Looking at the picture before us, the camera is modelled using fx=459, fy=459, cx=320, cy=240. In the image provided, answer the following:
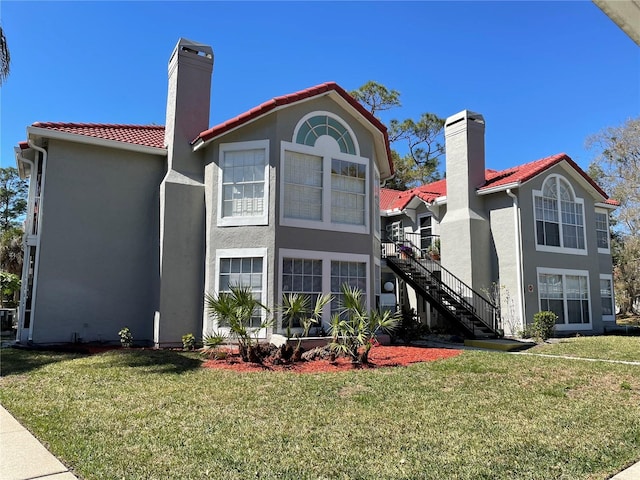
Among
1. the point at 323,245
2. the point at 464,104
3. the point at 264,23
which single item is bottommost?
the point at 323,245

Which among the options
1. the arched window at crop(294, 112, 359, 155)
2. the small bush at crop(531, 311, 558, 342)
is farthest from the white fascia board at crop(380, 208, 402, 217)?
the arched window at crop(294, 112, 359, 155)

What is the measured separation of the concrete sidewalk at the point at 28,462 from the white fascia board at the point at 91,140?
32.8 ft

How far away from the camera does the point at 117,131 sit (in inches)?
601

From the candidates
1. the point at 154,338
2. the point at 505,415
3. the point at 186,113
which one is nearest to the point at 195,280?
the point at 154,338

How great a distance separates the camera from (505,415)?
6.40 m

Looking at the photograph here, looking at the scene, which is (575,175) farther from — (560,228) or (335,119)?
(335,119)

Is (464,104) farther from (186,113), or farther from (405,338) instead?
(186,113)

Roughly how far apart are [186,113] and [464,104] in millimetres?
13290

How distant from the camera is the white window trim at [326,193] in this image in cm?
1338

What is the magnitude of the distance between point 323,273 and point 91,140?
796 centimetres

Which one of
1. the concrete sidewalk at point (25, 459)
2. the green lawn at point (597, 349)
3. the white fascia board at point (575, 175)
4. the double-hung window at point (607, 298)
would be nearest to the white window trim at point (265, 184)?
the concrete sidewalk at point (25, 459)

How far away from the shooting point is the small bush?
54.5 ft

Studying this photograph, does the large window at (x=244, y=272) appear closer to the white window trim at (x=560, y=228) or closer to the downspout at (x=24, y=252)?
the downspout at (x=24, y=252)

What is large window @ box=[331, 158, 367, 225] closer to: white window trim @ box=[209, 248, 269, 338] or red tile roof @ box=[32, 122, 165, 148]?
white window trim @ box=[209, 248, 269, 338]
